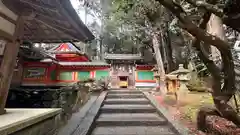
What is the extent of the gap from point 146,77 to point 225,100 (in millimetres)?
17570

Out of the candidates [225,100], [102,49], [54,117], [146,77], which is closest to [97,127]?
[54,117]

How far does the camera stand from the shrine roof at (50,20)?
12.8ft

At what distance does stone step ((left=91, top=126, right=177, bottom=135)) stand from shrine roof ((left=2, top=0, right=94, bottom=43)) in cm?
260

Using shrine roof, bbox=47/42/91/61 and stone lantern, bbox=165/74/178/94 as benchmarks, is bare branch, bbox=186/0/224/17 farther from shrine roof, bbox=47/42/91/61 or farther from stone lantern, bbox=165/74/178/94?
shrine roof, bbox=47/42/91/61

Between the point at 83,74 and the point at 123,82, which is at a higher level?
the point at 83,74

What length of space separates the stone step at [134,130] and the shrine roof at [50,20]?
2.60 m

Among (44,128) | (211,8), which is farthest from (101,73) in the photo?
(211,8)

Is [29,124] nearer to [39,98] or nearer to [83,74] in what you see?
[39,98]

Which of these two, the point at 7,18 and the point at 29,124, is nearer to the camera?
the point at 29,124

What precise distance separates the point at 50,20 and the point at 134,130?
11.6 ft

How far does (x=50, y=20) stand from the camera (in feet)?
15.9

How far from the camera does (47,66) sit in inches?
816

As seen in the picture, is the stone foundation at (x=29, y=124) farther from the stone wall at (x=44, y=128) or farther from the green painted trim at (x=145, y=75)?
the green painted trim at (x=145, y=75)

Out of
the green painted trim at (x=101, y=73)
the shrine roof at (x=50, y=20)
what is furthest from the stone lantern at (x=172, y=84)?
the green painted trim at (x=101, y=73)
